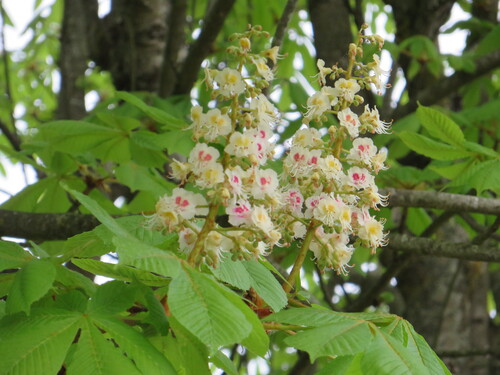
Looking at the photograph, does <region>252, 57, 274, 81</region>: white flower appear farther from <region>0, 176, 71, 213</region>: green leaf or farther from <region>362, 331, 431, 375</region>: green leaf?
<region>0, 176, 71, 213</region>: green leaf

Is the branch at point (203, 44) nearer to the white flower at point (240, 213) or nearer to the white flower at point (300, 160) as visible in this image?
the white flower at point (300, 160)

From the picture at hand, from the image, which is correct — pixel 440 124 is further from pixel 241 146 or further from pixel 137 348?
pixel 137 348

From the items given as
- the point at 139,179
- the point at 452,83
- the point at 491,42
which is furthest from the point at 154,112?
the point at 491,42

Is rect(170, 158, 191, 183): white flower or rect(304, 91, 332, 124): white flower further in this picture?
rect(304, 91, 332, 124): white flower

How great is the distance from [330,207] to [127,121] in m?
1.04

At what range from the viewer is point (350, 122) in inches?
44.7

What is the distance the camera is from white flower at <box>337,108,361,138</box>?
1124 millimetres

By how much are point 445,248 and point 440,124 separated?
15.0 inches

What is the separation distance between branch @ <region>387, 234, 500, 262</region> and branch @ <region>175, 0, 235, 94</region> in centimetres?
115

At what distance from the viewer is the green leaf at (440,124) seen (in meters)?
1.65

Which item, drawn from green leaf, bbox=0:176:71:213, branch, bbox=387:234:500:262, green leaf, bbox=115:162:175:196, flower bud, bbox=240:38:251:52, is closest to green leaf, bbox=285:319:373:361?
flower bud, bbox=240:38:251:52

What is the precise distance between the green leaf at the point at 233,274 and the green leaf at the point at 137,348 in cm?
15

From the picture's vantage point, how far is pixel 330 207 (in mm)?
1059

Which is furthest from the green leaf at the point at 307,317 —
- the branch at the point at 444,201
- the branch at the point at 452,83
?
the branch at the point at 452,83
